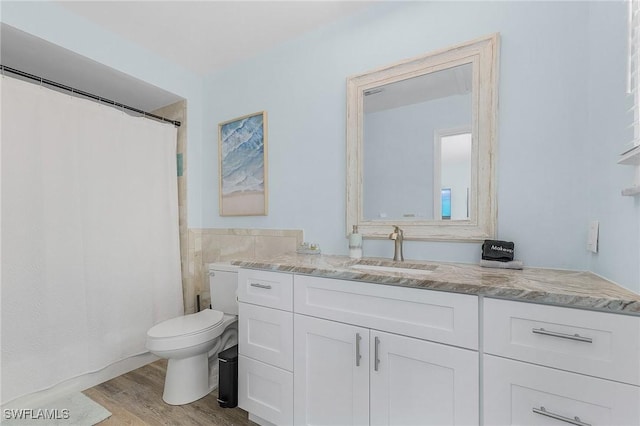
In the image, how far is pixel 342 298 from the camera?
1.33 m

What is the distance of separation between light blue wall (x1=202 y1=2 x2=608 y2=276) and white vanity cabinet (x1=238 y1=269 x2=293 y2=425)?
0.57 metres

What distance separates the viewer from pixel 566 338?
2.99 feet

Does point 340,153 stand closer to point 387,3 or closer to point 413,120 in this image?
point 413,120

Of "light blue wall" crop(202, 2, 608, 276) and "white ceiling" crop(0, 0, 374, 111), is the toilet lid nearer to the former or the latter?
"light blue wall" crop(202, 2, 608, 276)

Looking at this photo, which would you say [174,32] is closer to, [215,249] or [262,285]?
[215,249]

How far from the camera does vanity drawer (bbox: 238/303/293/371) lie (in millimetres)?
1470

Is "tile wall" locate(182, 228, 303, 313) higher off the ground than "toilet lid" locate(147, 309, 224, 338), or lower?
higher

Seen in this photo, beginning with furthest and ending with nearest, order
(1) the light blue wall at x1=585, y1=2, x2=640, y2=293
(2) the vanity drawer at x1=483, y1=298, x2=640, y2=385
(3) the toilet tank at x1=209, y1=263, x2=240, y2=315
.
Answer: (3) the toilet tank at x1=209, y1=263, x2=240, y2=315
(1) the light blue wall at x1=585, y1=2, x2=640, y2=293
(2) the vanity drawer at x1=483, y1=298, x2=640, y2=385

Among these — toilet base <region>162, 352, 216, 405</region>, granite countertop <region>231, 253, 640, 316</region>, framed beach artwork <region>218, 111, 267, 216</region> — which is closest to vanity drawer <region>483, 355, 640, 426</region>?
granite countertop <region>231, 253, 640, 316</region>

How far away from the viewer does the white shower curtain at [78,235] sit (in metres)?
1.73

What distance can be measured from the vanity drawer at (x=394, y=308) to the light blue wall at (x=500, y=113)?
556 mm

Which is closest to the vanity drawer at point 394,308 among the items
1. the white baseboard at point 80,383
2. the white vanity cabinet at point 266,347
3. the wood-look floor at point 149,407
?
the white vanity cabinet at point 266,347

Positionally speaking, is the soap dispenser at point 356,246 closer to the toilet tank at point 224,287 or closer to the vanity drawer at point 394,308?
the vanity drawer at point 394,308

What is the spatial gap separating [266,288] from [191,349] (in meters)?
0.68
